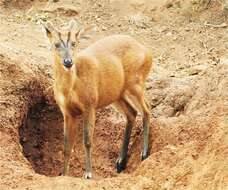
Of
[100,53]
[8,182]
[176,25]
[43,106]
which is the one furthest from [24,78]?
[176,25]

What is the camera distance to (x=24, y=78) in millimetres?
11281

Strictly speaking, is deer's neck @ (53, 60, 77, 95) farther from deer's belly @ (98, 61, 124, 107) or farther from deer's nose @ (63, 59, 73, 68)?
deer's belly @ (98, 61, 124, 107)

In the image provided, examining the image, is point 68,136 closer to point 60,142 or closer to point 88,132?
point 88,132

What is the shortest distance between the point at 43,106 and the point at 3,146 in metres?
1.90

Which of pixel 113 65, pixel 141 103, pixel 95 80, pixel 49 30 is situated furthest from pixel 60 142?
pixel 49 30

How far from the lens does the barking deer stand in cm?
948

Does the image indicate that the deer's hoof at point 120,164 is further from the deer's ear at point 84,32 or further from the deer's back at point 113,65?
the deer's ear at point 84,32

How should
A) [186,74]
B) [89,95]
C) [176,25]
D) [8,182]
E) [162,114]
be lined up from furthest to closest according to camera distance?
1. [176,25]
2. [186,74]
3. [162,114]
4. [89,95]
5. [8,182]

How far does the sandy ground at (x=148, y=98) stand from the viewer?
336 inches

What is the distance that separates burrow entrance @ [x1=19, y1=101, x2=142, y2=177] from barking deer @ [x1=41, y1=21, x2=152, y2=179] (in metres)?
0.37

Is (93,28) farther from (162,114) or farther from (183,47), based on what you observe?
(183,47)

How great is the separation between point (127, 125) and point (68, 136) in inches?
42.3

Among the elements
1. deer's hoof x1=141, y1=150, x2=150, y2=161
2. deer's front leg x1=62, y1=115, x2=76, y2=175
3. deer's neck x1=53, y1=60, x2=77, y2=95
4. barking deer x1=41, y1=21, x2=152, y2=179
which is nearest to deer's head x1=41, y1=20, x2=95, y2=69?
barking deer x1=41, y1=21, x2=152, y2=179

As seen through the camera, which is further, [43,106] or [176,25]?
[176,25]
